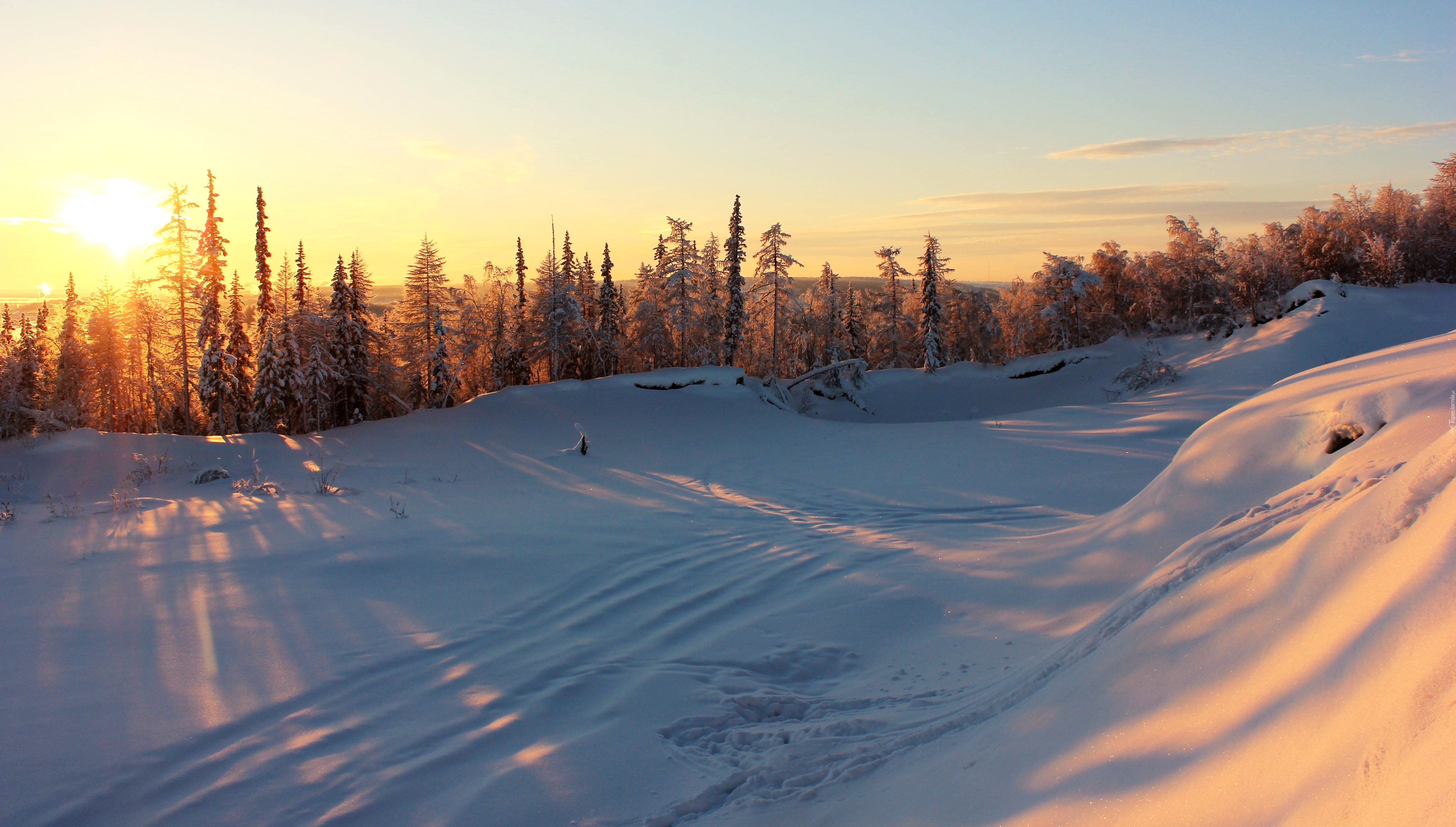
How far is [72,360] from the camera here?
3912 centimetres

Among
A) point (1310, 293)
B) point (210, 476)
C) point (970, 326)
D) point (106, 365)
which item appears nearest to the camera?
point (210, 476)

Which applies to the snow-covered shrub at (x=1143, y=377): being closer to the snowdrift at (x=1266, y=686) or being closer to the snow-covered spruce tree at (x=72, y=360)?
the snowdrift at (x=1266, y=686)

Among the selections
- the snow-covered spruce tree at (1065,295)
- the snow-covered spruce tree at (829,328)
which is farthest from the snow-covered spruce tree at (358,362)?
the snow-covered spruce tree at (1065,295)

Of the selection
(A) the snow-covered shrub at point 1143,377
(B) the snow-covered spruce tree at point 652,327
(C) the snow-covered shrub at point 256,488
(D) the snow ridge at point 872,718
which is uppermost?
(B) the snow-covered spruce tree at point 652,327

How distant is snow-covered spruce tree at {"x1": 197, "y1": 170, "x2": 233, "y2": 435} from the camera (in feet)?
87.1

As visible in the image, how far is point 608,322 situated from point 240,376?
1863 cm

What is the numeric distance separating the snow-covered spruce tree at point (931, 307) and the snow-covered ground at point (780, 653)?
31.5 m

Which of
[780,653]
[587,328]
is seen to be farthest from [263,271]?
[780,653]

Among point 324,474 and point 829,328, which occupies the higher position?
point 829,328

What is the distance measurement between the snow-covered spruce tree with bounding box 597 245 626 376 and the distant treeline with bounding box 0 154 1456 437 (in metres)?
0.15

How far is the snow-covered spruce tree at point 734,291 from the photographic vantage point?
38.0 metres

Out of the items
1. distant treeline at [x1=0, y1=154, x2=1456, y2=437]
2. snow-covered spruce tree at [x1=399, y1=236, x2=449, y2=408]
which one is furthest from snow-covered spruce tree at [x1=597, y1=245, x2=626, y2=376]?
snow-covered spruce tree at [x1=399, y1=236, x2=449, y2=408]

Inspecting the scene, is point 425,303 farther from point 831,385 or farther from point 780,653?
point 780,653

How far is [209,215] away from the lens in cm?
2655
